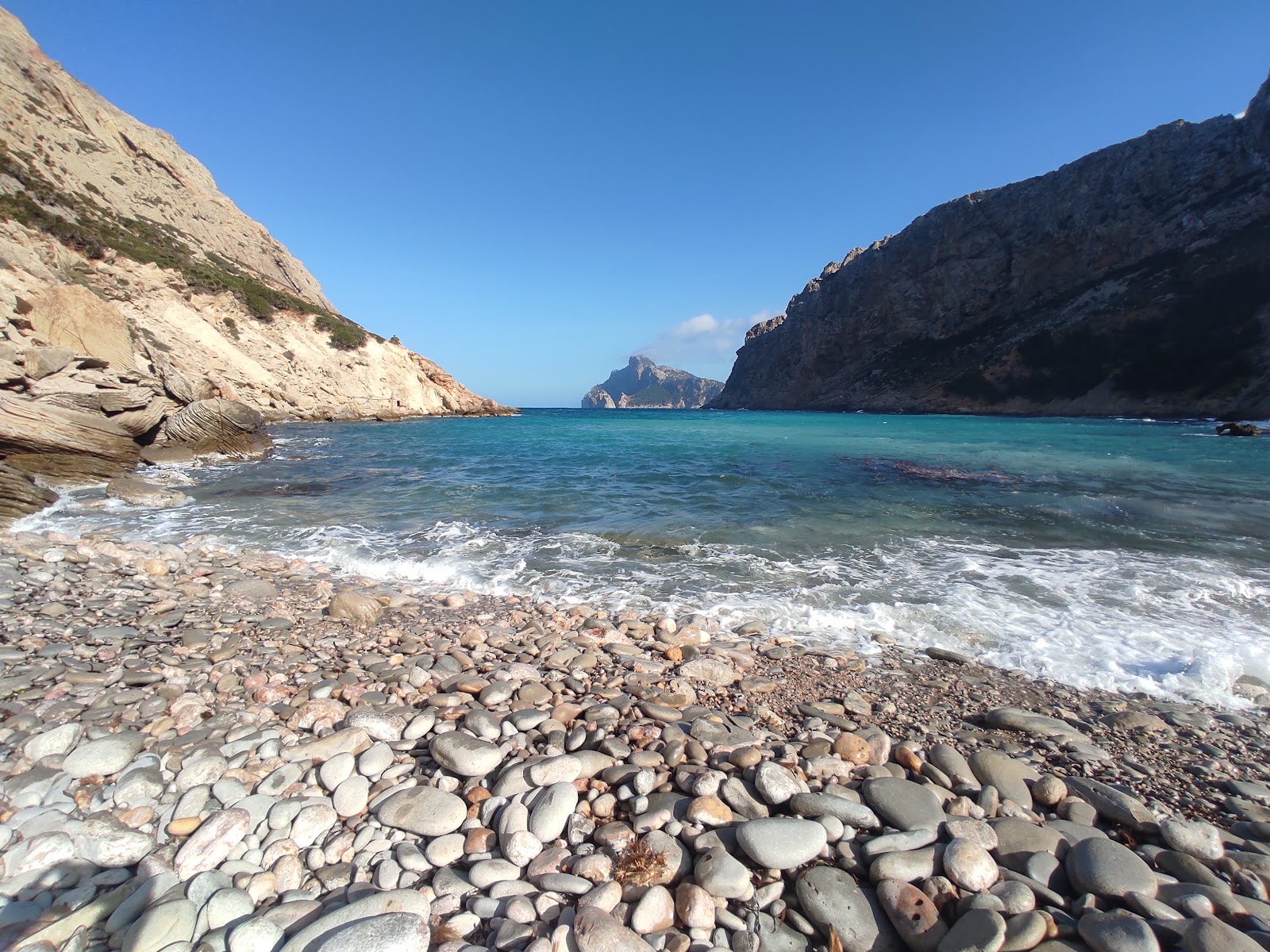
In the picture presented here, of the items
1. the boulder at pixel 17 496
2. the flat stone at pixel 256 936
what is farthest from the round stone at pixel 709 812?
the boulder at pixel 17 496

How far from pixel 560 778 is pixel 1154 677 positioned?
543cm

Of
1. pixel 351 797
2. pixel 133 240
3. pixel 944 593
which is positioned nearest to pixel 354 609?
pixel 351 797

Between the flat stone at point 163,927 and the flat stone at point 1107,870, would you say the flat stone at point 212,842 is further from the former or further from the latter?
the flat stone at point 1107,870

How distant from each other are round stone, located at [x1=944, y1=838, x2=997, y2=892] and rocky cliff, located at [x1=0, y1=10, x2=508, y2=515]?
59.3 feet

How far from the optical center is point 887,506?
40.4 feet

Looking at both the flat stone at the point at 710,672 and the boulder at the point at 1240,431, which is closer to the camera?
the flat stone at the point at 710,672

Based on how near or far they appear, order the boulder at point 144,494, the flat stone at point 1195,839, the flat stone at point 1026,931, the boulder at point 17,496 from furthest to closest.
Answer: the boulder at point 144,494
the boulder at point 17,496
the flat stone at point 1195,839
the flat stone at point 1026,931

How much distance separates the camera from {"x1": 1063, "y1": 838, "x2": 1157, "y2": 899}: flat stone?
221 cm

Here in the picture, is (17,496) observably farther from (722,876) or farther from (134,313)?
(134,313)

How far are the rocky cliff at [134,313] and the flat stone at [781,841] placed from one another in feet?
56.7

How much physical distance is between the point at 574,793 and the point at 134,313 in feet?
141

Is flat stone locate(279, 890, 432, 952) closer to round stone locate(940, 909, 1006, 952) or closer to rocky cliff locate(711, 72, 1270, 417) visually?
round stone locate(940, 909, 1006, 952)

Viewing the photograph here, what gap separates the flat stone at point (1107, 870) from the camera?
7.27ft

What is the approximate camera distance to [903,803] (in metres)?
2.75
